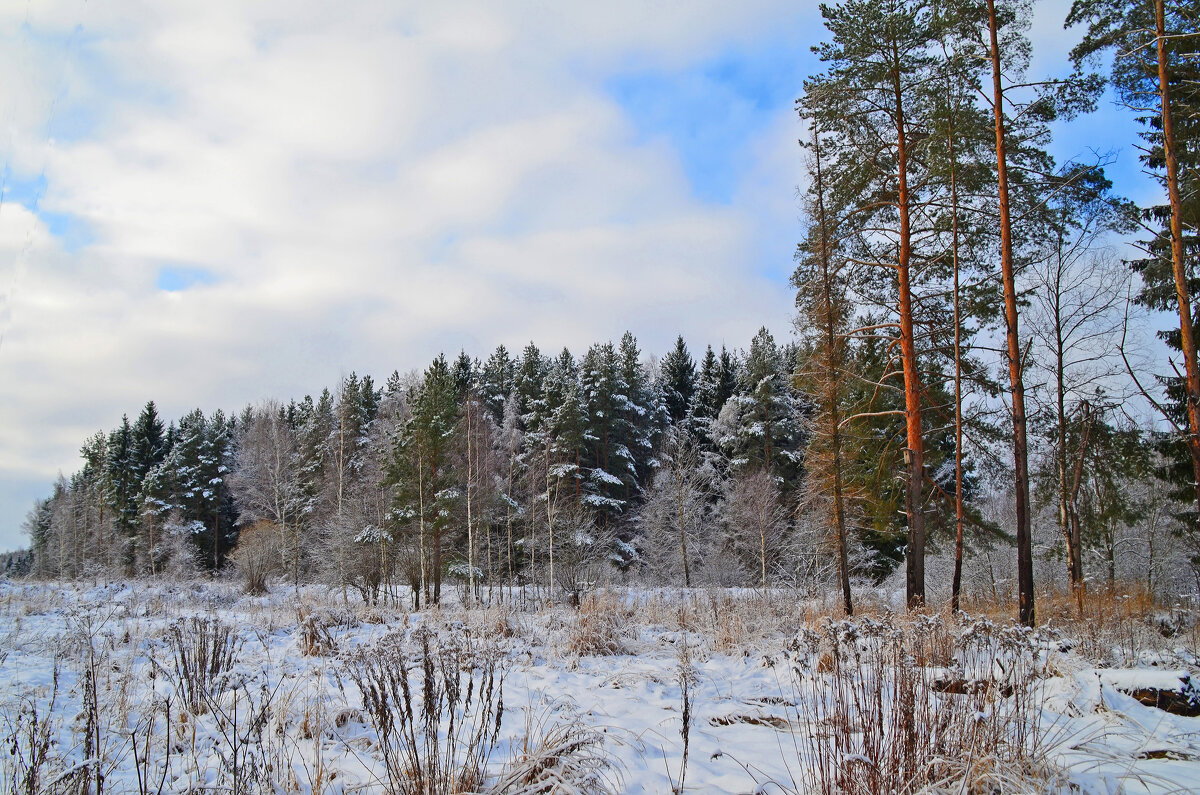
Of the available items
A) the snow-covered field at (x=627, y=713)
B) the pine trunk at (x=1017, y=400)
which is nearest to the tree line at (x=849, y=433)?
the pine trunk at (x=1017, y=400)

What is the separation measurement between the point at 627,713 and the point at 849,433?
1289cm

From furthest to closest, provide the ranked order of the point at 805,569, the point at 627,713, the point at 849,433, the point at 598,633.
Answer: the point at 805,569 < the point at 849,433 < the point at 598,633 < the point at 627,713

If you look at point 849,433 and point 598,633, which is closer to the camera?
point 598,633

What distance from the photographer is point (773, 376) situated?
102 feet

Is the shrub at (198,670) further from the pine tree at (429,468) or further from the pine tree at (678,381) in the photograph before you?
the pine tree at (678,381)

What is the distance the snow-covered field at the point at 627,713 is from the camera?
9.73 feet

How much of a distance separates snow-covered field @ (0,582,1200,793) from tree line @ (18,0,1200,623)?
638cm

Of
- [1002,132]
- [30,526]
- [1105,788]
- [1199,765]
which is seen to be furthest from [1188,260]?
[30,526]

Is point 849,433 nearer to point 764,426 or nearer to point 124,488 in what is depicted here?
point 764,426

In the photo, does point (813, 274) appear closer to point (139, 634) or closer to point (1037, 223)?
point (1037, 223)

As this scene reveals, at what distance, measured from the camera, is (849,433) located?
16203 millimetres

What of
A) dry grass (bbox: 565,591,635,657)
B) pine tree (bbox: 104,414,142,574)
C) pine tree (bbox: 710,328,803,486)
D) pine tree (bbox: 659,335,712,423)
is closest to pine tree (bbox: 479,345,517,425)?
pine tree (bbox: 659,335,712,423)

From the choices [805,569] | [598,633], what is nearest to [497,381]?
[805,569]

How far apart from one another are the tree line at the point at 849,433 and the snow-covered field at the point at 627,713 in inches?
251
